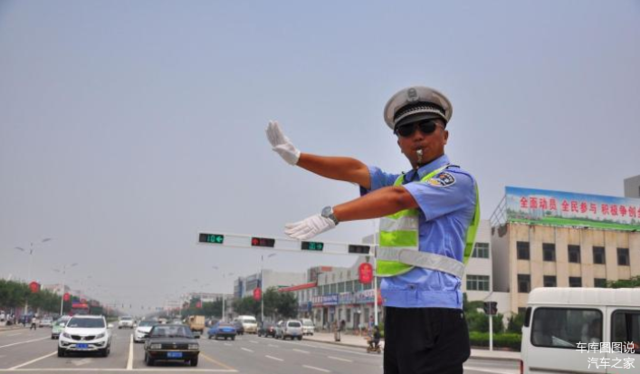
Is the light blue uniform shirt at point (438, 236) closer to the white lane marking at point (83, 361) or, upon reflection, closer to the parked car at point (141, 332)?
the white lane marking at point (83, 361)

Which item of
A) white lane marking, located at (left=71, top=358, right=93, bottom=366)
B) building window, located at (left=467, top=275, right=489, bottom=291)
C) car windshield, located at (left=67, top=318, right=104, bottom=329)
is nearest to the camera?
white lane marking, located at (left=71, top=358, right=93, bottom=366)

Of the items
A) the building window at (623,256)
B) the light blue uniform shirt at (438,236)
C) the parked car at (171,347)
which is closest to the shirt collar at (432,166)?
the light blue uniform shirt at (438,236)

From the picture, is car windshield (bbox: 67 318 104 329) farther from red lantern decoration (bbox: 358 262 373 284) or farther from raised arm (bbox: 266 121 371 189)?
red lantern decoration (bbox: 358 262 373 284)

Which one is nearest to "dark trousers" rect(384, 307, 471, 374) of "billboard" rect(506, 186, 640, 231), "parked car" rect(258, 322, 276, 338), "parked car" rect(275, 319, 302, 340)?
"parked car" rect(275, 319, 302, 340)

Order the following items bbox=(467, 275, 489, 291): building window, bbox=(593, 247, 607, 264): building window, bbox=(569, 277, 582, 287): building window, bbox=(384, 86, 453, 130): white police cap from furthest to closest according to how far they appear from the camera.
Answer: bbox=(467, 275, 489, 291): building window → bbox=(593, 247, 607, 264): building window → bbox=(569, 277, 582, 287): building window → bbox=(384, 86, 453, 130): white police cap

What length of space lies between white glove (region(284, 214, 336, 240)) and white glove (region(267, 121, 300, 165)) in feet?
1.76

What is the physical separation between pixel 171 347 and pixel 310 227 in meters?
16.5

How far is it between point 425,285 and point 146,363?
17.4 metres

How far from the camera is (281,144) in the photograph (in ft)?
9.05

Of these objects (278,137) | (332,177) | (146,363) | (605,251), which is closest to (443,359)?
(332,177)

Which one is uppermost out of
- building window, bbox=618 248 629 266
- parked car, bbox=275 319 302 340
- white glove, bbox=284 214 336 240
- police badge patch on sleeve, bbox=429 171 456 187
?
building window, bbox=618 248 629 266

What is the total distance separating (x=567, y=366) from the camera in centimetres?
909

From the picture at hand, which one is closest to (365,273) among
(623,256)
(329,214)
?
(623,256)

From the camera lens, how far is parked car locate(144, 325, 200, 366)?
1741 centimetres
